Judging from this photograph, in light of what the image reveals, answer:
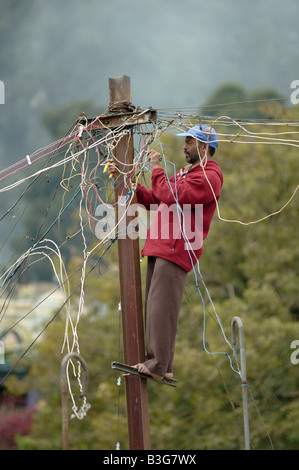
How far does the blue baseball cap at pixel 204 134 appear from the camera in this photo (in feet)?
23.5

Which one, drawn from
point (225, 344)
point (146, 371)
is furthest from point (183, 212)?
point (225, 344)

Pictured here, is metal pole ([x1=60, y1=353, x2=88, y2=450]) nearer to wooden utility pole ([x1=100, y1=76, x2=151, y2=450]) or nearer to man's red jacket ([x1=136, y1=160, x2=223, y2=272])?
wooden utility pole ([x1=100, y1=76, x2=151, y2=450])

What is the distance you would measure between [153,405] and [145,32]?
530 feet

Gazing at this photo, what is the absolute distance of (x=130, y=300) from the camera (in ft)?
24.0

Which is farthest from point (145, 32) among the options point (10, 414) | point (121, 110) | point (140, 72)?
point (121, 110)

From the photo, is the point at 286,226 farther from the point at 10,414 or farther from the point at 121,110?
the point at 10,414

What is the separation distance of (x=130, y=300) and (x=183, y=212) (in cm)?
96

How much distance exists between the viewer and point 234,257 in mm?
19031

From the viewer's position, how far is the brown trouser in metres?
6.98

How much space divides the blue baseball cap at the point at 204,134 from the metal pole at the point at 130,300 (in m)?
0.62

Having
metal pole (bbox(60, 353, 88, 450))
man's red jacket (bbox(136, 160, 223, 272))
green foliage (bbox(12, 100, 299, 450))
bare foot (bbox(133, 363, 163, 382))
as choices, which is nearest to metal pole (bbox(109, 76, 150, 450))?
bare foot (bbox(133, 363, 163, 382))

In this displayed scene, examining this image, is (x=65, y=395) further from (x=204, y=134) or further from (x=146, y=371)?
(x=204, y=134)

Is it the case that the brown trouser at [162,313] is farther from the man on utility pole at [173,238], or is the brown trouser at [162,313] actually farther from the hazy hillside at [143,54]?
the hazy hillside at [143,54]

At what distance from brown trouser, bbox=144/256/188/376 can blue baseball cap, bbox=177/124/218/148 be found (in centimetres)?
114
